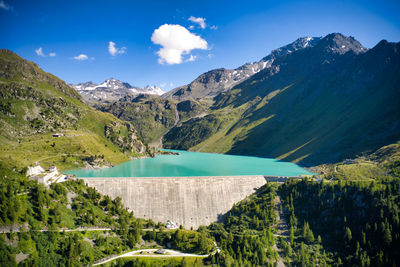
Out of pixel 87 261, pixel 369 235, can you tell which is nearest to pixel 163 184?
pixel 87 261

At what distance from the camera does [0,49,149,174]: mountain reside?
377 ft

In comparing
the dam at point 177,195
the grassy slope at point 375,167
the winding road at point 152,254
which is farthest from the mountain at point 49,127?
the grassy slope at point 375,167

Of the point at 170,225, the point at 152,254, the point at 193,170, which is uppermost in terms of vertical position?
the point at 193,170

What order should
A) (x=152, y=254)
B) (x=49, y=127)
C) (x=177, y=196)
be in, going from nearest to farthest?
(x=152, y=254), (x=177, y=196), (x=49, y=127)

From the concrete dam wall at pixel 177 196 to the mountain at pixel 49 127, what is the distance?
48.5 m

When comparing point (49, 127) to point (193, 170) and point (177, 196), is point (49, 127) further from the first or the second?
point (177, 196)

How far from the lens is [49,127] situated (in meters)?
137

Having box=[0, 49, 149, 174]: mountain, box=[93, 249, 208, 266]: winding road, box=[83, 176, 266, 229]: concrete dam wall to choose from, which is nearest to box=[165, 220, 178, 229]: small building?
box=[83, 176, 266, 229]: concrete dam wall

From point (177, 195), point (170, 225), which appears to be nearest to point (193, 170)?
point (177, 195)

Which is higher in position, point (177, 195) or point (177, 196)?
point (177, 195)

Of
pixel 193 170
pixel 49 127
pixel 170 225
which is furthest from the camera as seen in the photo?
pixel 49 127

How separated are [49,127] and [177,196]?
10500 centimetres

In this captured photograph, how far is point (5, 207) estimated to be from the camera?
43625 mm

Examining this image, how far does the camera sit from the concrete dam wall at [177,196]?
65.5m
